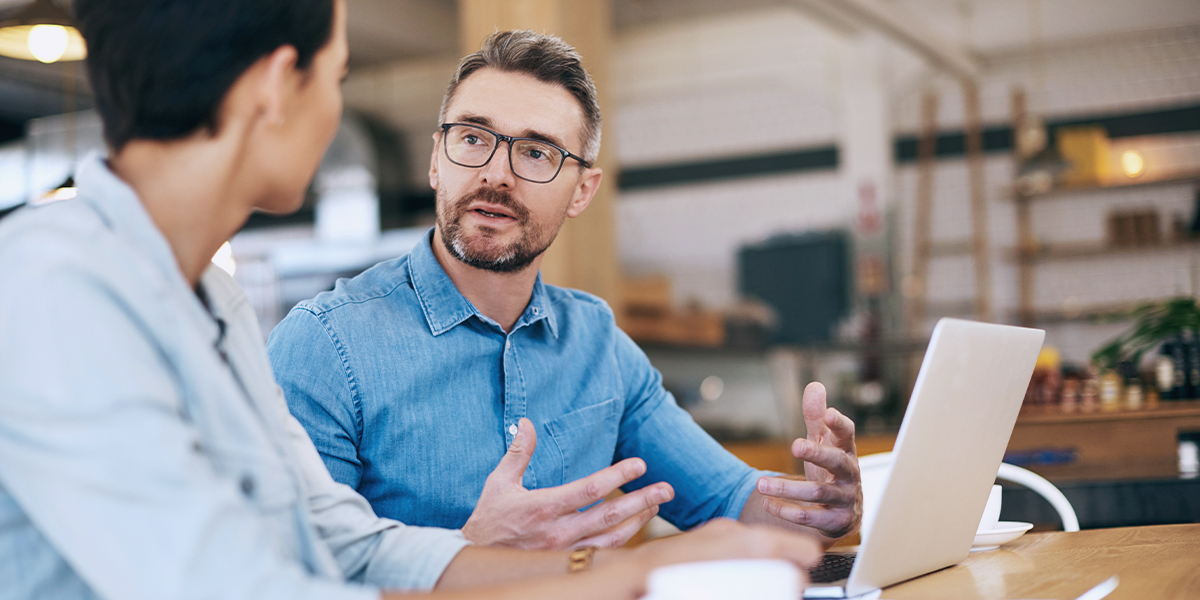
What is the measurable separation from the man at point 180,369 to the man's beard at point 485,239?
0.57 meters

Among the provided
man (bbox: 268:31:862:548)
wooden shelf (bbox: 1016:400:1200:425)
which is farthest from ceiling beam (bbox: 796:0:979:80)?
man (bbox: 268:31:862:548)

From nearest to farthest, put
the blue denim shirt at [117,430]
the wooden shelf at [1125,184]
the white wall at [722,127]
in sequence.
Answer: the blue denim shirt at [117,430] < the wooden shelf at [1125,184] < the white wall at [722,127]

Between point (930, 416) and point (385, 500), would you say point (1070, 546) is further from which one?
point (385, 500)

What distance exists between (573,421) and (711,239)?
7.25 m

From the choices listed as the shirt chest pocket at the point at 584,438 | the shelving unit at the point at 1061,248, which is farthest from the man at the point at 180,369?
the shelving unit at the point at 1061,248

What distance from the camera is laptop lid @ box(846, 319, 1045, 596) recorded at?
0.91 m

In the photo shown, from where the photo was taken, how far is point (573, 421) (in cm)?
151

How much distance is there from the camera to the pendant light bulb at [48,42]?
3422 mm

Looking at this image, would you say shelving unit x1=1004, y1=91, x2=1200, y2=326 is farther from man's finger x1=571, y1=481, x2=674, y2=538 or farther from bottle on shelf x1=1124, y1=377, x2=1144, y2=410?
man's finger x1=571, y1=481, x2=674, y2=538

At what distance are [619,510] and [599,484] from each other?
0.05 metres

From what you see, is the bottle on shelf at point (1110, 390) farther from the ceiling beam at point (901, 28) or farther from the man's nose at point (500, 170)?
the ceiling beam at point (901, 28)

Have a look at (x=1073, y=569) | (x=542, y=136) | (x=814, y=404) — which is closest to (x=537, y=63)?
(x=542, y=136)

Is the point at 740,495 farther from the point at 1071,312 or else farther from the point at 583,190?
the point at 1071,312

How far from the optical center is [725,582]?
2.16 feet
